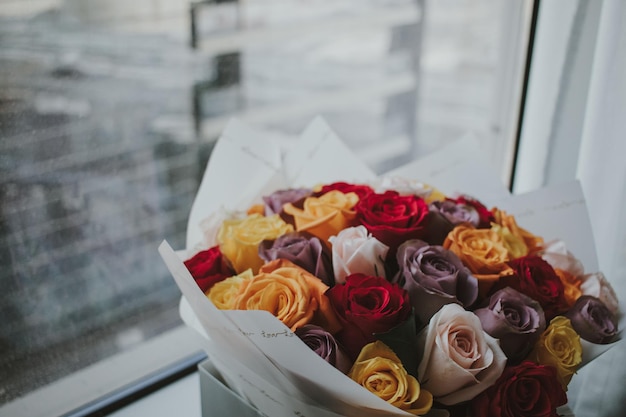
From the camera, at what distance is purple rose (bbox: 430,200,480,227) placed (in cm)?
65

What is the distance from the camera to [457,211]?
2.18 feet

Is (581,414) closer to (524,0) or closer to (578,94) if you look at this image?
(578,94)

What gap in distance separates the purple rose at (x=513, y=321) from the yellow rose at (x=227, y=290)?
8.6 inches

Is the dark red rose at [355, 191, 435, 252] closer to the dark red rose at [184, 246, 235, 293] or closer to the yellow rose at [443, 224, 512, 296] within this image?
the yellow rose at [443, 224, 512, 296]

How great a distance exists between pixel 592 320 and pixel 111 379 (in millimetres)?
618

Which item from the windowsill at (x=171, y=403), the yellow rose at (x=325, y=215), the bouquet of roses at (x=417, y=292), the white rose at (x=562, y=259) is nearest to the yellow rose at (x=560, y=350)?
the bouquet of roses at (x=417, y=292)

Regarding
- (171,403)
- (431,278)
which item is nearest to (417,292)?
(431,278)

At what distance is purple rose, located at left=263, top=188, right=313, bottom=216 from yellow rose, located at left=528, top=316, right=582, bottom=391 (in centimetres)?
28

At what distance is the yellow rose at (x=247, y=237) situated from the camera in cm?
61

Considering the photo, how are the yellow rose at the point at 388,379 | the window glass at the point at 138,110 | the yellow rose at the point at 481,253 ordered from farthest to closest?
the window glass at the point at 138,110 → the yellow rose at the point at 481,253 → the yellow rose at the point at 388,379

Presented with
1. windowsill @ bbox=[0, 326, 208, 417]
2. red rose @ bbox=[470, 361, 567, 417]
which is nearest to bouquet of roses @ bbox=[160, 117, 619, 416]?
red rose @ bbox=[470, 361, 567, 417]

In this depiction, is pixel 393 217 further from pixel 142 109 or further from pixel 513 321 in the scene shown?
pixel 142 109

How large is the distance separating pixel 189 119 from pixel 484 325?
0.53 m

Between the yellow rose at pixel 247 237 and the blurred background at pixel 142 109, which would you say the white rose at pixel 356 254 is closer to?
the yellow rose at pixel 247 237
